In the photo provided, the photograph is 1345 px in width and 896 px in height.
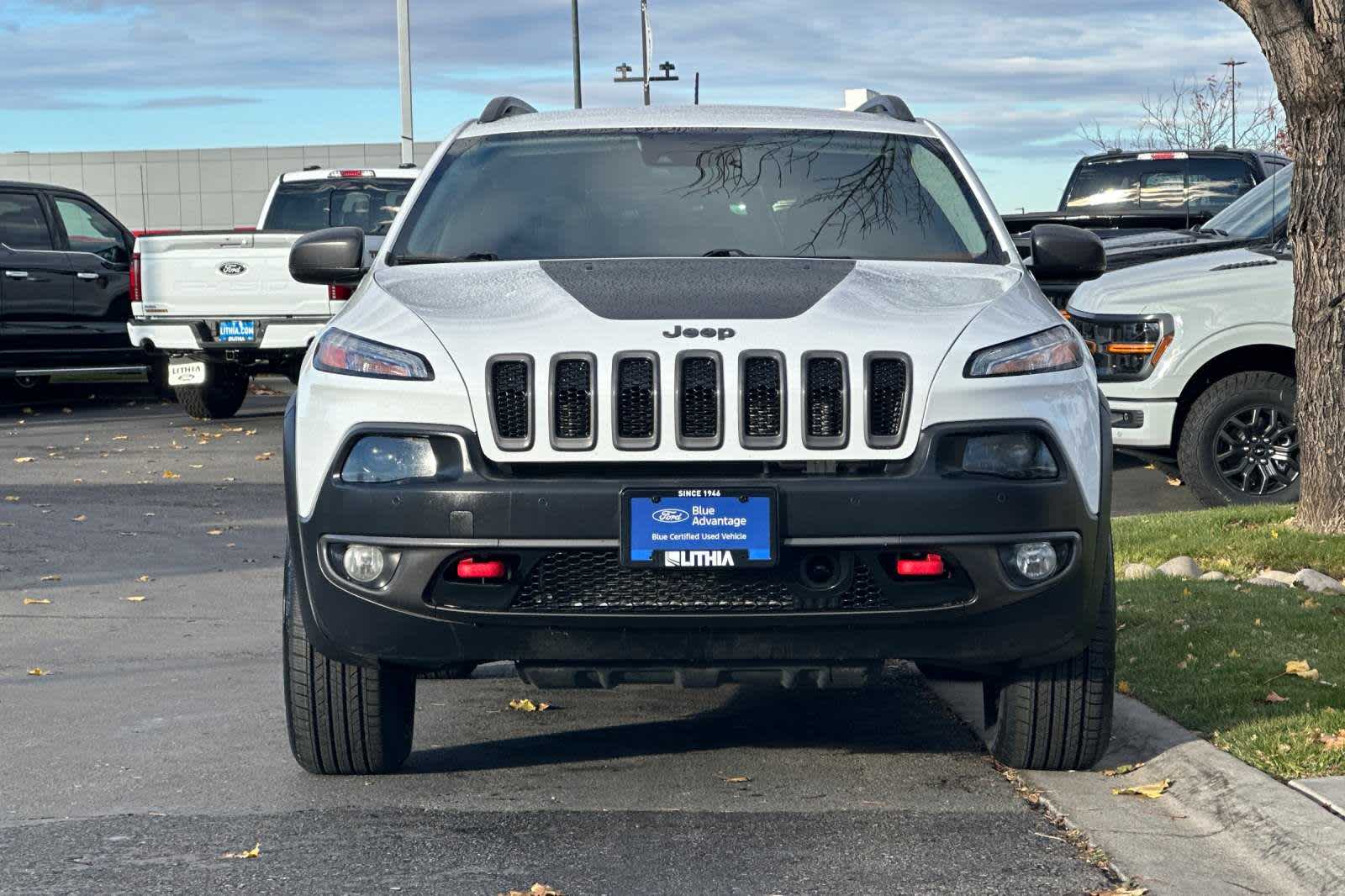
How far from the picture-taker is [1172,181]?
1711 cm

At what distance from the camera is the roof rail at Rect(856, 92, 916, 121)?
6.71 m

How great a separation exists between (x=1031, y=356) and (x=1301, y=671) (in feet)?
6.56

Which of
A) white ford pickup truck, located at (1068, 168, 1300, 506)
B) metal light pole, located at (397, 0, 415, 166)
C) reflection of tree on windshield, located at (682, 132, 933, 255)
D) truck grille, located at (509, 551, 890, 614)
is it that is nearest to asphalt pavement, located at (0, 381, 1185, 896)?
truck grille, located at (509, 551, 890, 614)

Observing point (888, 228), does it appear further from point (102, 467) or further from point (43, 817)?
point (102, 467)

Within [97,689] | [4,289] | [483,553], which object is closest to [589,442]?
[483,553]

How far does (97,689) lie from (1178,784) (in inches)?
141

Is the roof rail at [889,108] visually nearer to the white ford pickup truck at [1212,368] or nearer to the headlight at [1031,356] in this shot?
the headlight at [1031,356]

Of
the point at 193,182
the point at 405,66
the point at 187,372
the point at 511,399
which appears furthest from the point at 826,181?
the point at 193,182

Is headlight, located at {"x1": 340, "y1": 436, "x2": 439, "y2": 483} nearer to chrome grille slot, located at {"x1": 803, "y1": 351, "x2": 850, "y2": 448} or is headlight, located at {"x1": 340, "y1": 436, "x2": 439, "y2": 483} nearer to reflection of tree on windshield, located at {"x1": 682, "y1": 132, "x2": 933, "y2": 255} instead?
chrome grille slot, located at {"x1": 803, "y1": 351, "x2": 850, "y2": 448}

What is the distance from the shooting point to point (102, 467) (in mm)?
13727

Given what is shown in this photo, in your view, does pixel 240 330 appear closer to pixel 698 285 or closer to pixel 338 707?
pixel 338 707

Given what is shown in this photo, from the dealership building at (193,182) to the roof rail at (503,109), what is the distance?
116 ft

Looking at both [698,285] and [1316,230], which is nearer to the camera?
[698,285]

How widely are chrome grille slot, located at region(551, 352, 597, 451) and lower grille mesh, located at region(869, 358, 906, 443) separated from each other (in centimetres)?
66
